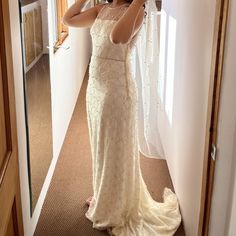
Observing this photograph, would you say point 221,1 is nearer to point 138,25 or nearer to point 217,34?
point 217,34

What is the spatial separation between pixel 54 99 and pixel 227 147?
2.06m

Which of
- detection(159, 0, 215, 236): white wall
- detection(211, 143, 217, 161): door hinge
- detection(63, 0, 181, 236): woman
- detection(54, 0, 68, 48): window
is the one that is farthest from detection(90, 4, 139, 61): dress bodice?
detection(54, 0, 68, 48): window

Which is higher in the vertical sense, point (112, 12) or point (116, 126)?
point (112, 12)

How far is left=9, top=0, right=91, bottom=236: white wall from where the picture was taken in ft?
5.92

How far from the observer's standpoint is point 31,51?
2348 mm

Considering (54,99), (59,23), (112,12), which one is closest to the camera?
(112,12)

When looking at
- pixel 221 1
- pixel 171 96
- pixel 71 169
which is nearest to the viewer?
pixel 221 1

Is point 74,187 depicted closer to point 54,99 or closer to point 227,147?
point 54,99

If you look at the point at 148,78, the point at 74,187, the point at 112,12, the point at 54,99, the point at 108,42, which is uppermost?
the point at 112,12

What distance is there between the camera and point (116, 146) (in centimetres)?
222

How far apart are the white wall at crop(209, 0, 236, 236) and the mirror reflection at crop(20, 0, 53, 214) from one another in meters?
1.12

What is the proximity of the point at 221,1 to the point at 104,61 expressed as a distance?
91cm

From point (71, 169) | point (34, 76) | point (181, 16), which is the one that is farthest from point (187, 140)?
point (71, 169)

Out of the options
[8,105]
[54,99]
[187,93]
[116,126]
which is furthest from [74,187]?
[8,105]
